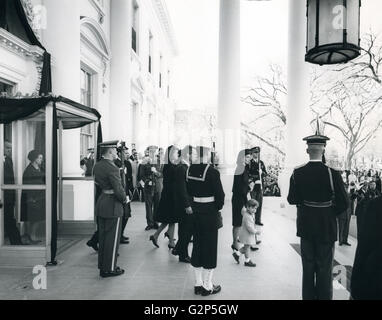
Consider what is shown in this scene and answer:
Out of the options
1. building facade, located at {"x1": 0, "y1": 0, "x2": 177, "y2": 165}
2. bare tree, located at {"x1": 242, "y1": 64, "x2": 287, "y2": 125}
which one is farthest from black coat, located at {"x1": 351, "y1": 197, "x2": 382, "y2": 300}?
bare tree, located at {"x1": 242, "y1": 64, "x2": 287, "y2": 125}

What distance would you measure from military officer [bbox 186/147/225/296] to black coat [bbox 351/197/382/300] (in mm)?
2637

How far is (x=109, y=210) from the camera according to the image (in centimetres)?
546

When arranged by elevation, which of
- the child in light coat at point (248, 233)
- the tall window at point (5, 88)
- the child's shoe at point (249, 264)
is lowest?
the child's shoe at point (249, 264)

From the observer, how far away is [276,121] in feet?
89.9

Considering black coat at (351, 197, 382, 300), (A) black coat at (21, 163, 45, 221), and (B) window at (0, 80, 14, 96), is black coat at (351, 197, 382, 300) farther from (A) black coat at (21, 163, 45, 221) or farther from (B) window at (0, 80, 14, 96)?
(B) window at (0, 80, 14, 96)

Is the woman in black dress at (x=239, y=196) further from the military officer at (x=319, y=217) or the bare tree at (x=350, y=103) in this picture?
the bare tree at (x=350, y=103)

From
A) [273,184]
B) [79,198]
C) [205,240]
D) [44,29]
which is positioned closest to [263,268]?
[205,240]

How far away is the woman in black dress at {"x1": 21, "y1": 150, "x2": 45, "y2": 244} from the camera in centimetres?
632

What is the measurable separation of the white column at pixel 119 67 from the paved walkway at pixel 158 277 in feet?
22.2

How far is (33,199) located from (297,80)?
9.95m

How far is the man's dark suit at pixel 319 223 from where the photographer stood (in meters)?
4.09

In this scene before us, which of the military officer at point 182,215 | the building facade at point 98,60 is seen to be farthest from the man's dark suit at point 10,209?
the military officer at point 182,215
